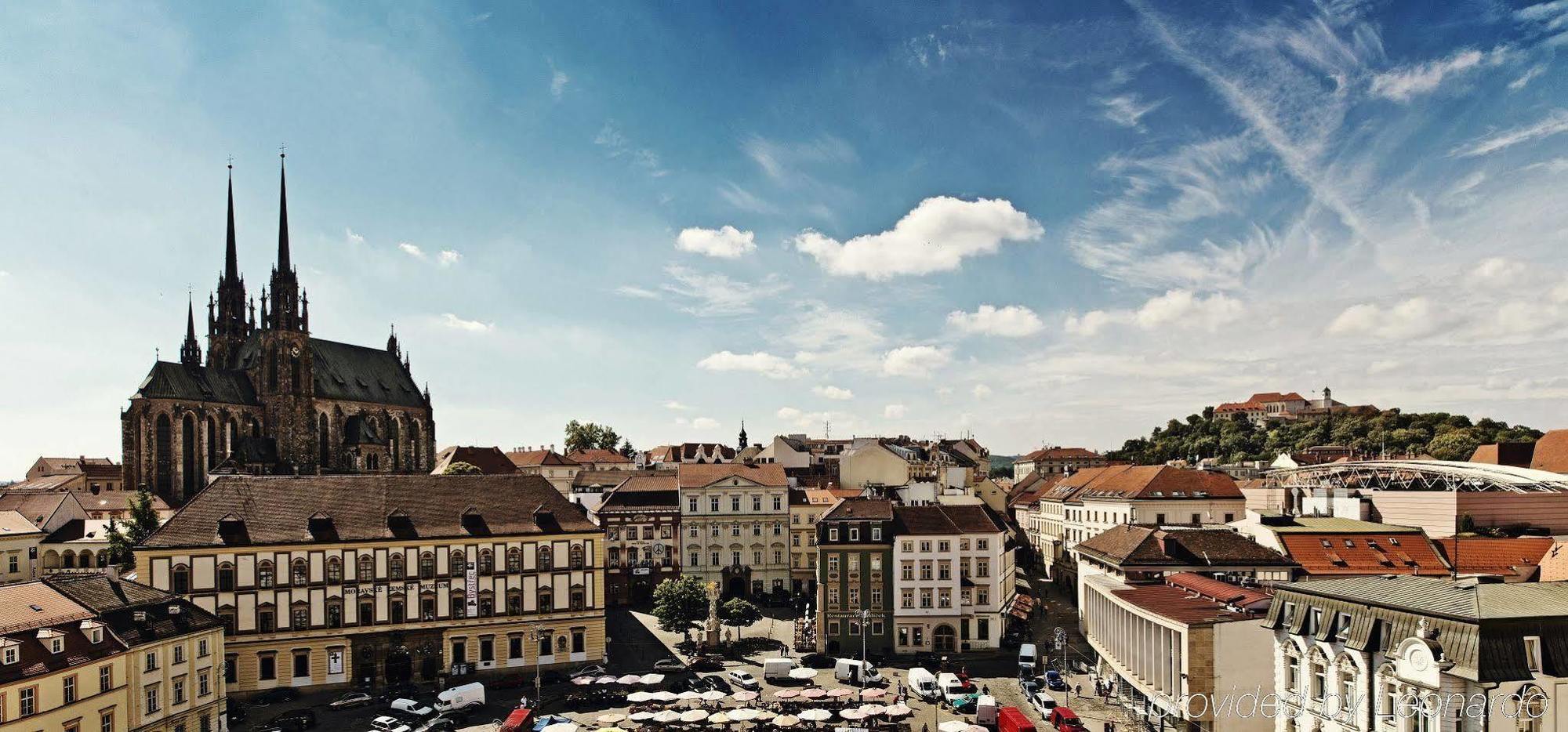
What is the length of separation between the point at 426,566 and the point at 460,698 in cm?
1140

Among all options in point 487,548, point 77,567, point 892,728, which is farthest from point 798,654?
point 77,567

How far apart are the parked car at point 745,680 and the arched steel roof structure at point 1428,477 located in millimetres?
54594

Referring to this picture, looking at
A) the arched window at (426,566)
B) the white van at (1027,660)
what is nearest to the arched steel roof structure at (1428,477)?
the white van at (1027,660)

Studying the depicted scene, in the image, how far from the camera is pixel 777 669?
54.8 m

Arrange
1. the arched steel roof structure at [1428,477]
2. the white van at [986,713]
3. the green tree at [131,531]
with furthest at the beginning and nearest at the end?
1. the green tree at [131,531]
2. the arched steel roof structure at [1428,477]
3. the white van at [986,713]

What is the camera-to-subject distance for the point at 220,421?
119500 mm

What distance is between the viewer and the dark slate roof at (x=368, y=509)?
2180 inches

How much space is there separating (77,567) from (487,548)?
2041 inches

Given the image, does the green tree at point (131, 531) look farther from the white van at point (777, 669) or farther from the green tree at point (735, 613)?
the white van at point (777, 669)

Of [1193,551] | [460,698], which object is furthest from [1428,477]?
[460,698]

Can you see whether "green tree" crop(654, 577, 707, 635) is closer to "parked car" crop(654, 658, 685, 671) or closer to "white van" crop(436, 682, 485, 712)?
"parked car" crop(654, 658, 685, 671)

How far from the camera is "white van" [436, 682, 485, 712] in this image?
48312 mm

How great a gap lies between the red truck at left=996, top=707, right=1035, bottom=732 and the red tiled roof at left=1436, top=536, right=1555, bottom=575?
37.9 meters

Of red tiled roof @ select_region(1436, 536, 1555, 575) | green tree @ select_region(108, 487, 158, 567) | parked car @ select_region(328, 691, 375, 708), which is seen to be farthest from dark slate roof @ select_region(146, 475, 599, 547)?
red tiled roof @ select_region(1436, 536, 1555, 575)
